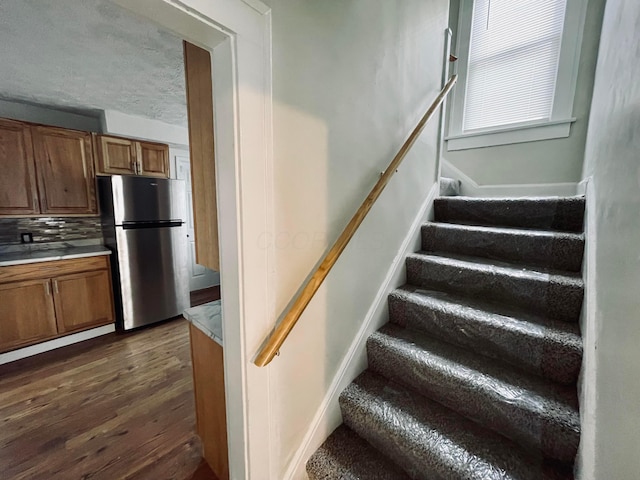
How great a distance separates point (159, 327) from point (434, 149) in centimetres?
352

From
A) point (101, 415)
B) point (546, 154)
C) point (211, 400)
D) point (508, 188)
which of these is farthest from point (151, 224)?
point (546, 154)

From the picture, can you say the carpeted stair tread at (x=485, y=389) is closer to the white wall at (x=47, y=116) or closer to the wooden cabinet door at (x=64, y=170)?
the wooden cabinet door at (x=64, y=170)

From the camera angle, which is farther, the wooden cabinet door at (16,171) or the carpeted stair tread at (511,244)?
the wooden cabinet door at (16,171)

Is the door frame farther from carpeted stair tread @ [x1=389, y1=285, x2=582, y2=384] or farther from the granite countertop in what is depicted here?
carpeted stair tread @ [x1=389, y1=285, x2=582, y2=384]

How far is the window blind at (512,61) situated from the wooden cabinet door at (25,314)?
4700 mm

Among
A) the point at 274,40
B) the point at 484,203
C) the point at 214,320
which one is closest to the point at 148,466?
Result: the point at 214,320

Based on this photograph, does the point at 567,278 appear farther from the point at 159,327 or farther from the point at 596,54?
the point at 159,327

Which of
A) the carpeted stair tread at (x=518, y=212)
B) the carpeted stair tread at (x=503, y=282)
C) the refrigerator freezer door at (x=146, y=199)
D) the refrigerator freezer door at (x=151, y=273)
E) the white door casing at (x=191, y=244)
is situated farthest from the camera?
the white door casing at (x=191, y=244)

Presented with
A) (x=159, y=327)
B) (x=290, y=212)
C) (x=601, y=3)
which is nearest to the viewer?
(x=290, y=212)

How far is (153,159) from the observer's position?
3.31 m

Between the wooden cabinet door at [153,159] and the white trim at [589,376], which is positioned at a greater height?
the wooden cabinet door at [153,159]

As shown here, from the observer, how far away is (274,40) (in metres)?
0.92

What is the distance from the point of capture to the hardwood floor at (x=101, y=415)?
4.76 ft

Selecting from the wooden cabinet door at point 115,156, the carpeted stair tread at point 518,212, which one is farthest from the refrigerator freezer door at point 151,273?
the carpeted stair tread at point 518,212
